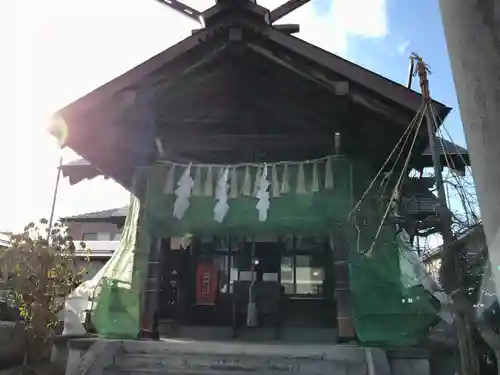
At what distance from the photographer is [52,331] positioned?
7.29m

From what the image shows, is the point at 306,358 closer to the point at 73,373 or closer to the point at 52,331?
the point at 73,373

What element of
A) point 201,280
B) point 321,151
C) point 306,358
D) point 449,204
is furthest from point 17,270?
point 449,204

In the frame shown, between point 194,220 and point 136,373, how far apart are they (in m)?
2.82

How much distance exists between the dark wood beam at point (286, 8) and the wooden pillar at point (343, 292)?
203 inches

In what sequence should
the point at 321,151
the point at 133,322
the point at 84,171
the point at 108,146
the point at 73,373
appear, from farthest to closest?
the point at 84,171
the point at 108,146
the point at 321,151
the point at 133,322
the point at 73,373

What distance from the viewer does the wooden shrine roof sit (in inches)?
293

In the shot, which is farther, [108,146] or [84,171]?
[84,171]

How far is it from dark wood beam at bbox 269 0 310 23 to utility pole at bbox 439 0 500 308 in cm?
806

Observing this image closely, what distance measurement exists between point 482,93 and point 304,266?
336 inches

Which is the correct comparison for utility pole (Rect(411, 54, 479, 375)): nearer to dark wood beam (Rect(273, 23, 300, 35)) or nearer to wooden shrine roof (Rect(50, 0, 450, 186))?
wooden shrine roof (Rect(50, 0, 450, 186))

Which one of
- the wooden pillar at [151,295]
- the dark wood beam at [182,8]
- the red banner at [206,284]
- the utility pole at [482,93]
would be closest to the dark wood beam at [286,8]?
the dark wood beam at [182,8]

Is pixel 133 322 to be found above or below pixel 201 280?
below

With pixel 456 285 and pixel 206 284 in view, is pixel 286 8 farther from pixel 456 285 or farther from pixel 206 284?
pixel 456 285

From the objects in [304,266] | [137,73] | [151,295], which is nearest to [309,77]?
[137,73]
